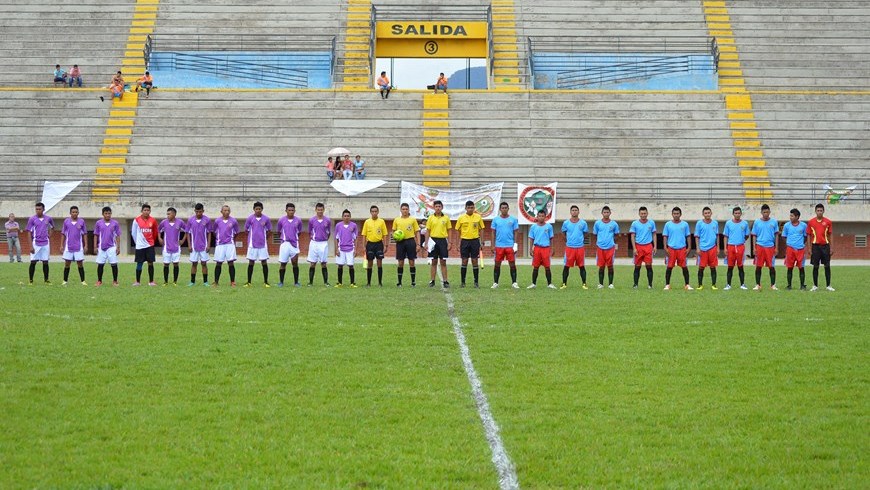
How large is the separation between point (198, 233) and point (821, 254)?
44.0 ft

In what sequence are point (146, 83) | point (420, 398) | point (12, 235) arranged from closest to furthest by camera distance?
point (420, 398) < point (12, 235) < point (146, 83)

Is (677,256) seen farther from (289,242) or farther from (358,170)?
(358,170)

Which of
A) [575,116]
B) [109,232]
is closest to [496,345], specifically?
[109,232]

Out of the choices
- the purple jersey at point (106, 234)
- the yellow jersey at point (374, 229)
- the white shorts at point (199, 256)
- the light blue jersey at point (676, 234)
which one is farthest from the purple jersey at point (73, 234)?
the light blue jersey at point (676, 234)

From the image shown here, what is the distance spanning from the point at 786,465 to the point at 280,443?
3.51 metres

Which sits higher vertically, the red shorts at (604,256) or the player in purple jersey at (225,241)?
the player in purple jersey at (225,241)

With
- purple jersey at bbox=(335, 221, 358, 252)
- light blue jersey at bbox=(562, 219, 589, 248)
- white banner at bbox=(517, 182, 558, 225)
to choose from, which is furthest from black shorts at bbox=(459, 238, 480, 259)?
white banner at bbox=(517, 182, 558, 225)

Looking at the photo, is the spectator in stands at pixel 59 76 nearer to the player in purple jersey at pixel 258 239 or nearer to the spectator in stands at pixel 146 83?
the spectator in stands at pixel 146 83

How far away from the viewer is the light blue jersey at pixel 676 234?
76.5ft

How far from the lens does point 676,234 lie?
23359mm

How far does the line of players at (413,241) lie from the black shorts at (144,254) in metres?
0.02

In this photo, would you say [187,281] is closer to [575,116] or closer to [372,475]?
[372,475]

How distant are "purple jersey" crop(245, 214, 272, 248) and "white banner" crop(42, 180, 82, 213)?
1461cm

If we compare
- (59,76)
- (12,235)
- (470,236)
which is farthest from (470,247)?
(59,76)
